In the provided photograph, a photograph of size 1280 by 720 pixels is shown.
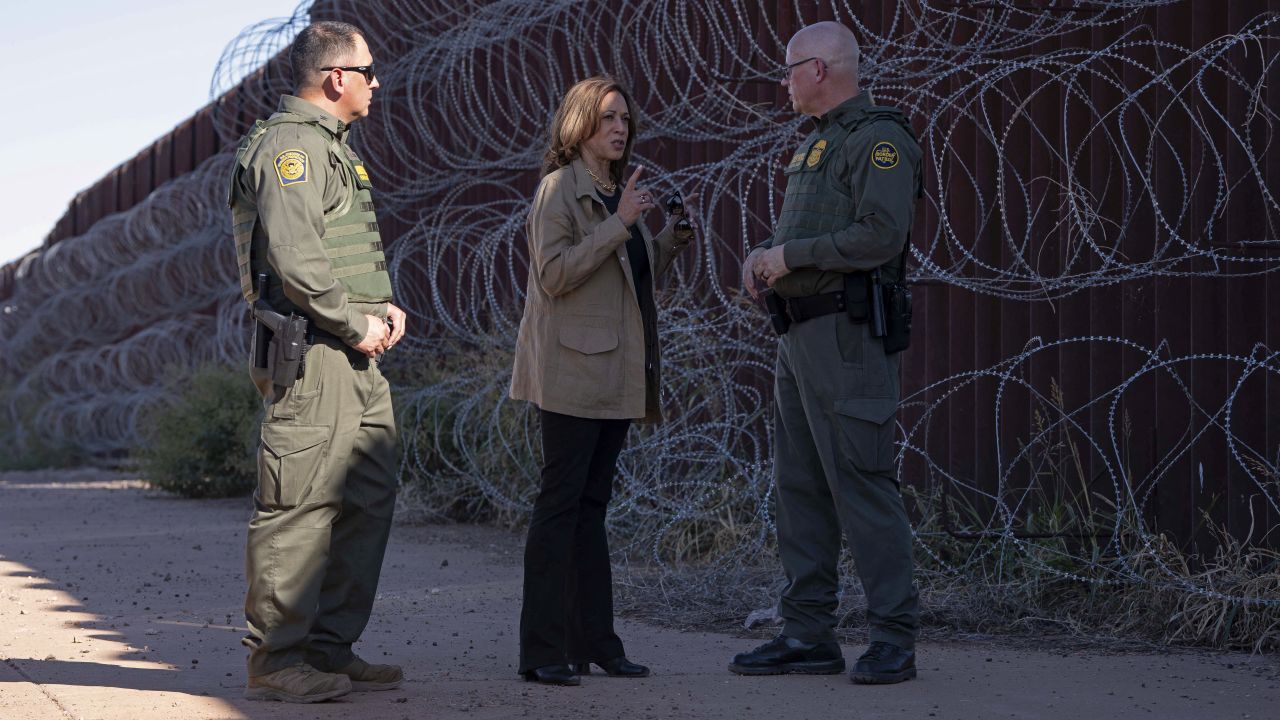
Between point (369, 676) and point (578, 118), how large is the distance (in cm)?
175

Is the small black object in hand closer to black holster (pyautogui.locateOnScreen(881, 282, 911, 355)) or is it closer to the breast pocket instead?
the breast pocket

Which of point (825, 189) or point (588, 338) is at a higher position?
point (825, 189)

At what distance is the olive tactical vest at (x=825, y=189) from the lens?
14.3ft

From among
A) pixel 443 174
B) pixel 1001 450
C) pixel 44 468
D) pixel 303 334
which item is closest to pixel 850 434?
pixel 303 334

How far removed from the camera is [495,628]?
531 cm

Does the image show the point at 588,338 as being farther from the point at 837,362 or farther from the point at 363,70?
the point at 363,70

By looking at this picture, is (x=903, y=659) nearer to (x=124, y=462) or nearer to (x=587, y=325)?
(x=587, y=325)

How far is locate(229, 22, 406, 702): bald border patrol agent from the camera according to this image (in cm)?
393

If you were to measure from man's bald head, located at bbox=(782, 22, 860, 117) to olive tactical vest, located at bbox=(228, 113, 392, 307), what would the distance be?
1.32m

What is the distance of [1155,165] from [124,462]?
12.0 meters

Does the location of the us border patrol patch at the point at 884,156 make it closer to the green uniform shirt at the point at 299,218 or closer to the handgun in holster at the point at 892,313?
the handgun in holster at the point at 892,313

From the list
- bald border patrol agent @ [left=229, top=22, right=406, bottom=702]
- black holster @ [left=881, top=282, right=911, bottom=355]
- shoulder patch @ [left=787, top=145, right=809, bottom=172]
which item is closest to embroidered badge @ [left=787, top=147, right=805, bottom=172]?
shoulder patch @ [left=787, top=145, right=809, bottom=172]

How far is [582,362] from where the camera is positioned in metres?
4.29

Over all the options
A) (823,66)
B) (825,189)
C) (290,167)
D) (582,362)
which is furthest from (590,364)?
(823,66)
